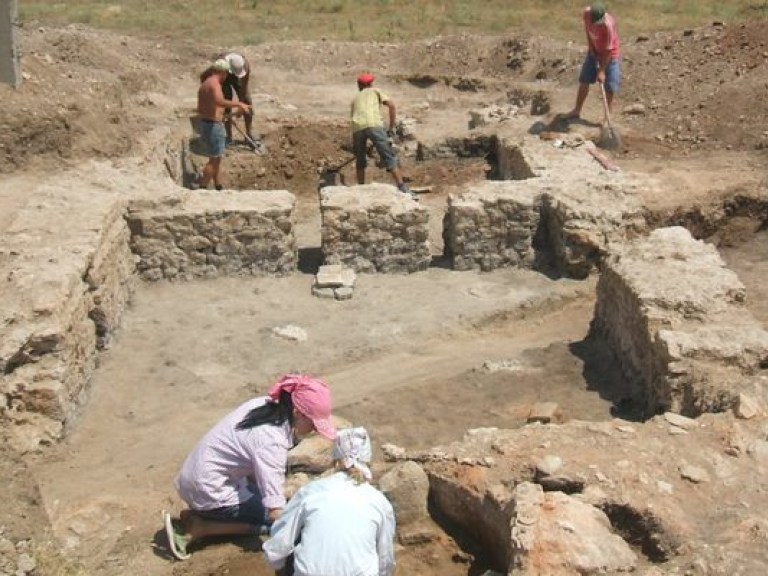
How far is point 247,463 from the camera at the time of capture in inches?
219

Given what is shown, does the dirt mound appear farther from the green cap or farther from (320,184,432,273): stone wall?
(320,184,432,273): stone wall

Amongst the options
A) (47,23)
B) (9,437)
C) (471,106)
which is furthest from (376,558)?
(47,23)

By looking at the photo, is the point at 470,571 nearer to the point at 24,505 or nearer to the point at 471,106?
the point at 24,505

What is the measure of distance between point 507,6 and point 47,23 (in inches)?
404

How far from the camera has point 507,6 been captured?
23344 mm

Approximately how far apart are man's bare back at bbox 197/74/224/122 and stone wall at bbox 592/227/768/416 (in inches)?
195

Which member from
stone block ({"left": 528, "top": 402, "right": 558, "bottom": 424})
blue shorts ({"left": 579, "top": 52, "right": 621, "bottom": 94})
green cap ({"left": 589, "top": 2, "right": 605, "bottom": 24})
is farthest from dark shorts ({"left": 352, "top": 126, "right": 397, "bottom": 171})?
stone block ({"left": 528, "top": 402, "right": 558, "bottom": 424})

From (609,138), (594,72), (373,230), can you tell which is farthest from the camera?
(594,72)

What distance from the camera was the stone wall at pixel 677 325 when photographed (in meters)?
6.94

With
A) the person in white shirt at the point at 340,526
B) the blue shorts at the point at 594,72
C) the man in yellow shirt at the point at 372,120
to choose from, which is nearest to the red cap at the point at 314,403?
the person in white shirt at the point at 340,526

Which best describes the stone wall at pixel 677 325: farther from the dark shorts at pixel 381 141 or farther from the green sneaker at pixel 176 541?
the dark shorts at pixel 381 141

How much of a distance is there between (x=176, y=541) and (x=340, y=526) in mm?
1814

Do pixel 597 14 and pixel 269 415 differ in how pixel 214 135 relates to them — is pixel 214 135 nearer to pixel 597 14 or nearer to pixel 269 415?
pixel 597 14

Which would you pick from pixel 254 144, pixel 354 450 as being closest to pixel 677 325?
pixel 354 450
